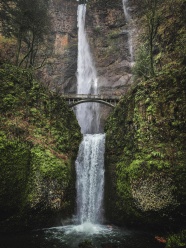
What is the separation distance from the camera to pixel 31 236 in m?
12.0

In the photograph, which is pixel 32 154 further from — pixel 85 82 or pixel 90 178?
pixel 85 82

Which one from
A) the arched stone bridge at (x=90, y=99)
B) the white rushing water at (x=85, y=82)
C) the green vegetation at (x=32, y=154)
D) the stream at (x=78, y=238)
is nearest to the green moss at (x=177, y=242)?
the stream at (x=78, y=238)

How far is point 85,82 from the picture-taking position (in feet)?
134

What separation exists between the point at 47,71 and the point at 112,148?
92.7 feet

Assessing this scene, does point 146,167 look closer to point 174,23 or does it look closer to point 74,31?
point 174,23

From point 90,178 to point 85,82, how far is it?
26.0 metres

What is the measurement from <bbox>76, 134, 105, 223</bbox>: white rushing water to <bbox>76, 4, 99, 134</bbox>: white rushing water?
17.7 meters

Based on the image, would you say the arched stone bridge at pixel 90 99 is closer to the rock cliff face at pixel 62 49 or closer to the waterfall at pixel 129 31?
the rock cliff face at pixel 62 49

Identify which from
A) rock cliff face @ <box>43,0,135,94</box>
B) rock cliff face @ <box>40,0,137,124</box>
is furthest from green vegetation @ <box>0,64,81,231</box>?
rock cliff face @ <box>43,0,135,94</box>

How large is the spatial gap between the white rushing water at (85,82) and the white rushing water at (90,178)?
17.7 m

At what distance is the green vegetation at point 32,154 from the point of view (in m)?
12.7

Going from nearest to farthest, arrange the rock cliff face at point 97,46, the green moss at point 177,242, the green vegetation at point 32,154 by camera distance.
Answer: the green moss at point 177,242, the green vegetation at point 32,154, the rock cliff face at point 97,46

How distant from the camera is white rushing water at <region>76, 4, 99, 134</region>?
37562 mm

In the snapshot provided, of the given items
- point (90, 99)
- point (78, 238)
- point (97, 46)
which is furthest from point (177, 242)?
point (97, 46)
